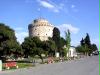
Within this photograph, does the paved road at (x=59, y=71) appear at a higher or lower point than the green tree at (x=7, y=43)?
lower

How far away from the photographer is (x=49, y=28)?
160000 mm

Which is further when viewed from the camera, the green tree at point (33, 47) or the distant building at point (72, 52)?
the distant building at point (72, 52)

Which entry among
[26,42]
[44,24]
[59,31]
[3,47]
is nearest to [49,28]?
[44,24]

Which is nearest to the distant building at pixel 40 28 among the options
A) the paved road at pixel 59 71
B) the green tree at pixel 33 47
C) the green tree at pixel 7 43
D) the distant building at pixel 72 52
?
the distant building at pixel 72 52

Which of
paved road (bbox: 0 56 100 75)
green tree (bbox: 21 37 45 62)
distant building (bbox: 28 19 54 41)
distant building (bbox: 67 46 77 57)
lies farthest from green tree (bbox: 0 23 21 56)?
distant building (bbox: 67 46 77 57)

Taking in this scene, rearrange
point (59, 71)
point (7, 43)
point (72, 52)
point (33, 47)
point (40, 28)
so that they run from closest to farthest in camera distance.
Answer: point (59, 71)
point (7, 43)
point (33, 47)
point (40, 28)
point (72, 52)

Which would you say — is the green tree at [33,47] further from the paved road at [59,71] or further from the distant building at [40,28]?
the distant building at [40,28]

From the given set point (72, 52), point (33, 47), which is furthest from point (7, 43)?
point (72, 52)

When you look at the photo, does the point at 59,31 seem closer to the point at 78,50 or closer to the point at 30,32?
the point at 30,32

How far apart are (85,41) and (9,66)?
153134mm

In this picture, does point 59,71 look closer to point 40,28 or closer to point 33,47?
point 33,47

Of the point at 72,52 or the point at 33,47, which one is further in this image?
the point at 72,52

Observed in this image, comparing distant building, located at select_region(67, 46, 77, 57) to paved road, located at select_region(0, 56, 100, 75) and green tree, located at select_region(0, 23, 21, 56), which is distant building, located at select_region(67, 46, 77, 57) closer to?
green tree, located at select_region(0, 23, 21, 56)

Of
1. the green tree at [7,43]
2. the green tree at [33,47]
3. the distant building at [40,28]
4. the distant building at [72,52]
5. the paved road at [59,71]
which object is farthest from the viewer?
the distant building at [72,52]
